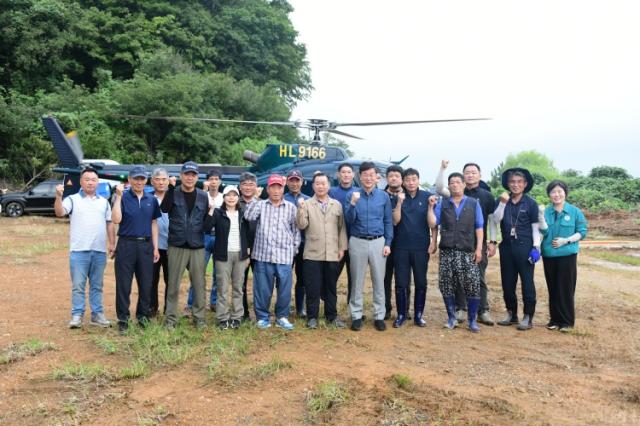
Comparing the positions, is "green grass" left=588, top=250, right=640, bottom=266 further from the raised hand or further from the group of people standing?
the raised hand

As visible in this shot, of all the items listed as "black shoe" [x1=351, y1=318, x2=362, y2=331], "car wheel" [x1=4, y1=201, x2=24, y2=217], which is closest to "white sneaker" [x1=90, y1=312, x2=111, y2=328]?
"black shoe" [x1=351, y1=318, x2=362, y2=331]

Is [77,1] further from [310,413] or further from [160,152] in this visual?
[310,413]

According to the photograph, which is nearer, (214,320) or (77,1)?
(214,320)

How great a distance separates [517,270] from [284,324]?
2.65m

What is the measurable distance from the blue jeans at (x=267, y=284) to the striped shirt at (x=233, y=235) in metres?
0.29

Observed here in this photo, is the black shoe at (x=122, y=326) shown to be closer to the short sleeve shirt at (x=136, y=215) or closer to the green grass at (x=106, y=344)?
the green grass at (x=106, y=344)

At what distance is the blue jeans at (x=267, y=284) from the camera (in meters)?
5.41

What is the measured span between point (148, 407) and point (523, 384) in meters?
2.82

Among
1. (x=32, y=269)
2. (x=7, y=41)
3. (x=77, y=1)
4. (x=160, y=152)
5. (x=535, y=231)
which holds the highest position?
(x=77, y=1)

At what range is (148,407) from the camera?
3555 millimetres

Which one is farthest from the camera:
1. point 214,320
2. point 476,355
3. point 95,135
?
point 95,135

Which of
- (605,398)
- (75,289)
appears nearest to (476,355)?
(605,398)

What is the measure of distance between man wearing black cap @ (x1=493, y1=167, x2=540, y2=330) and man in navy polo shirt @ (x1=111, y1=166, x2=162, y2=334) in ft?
12.4

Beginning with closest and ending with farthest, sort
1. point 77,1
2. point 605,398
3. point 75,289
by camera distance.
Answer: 1. point 605,398
2. point 75,289
3. point 77,1
